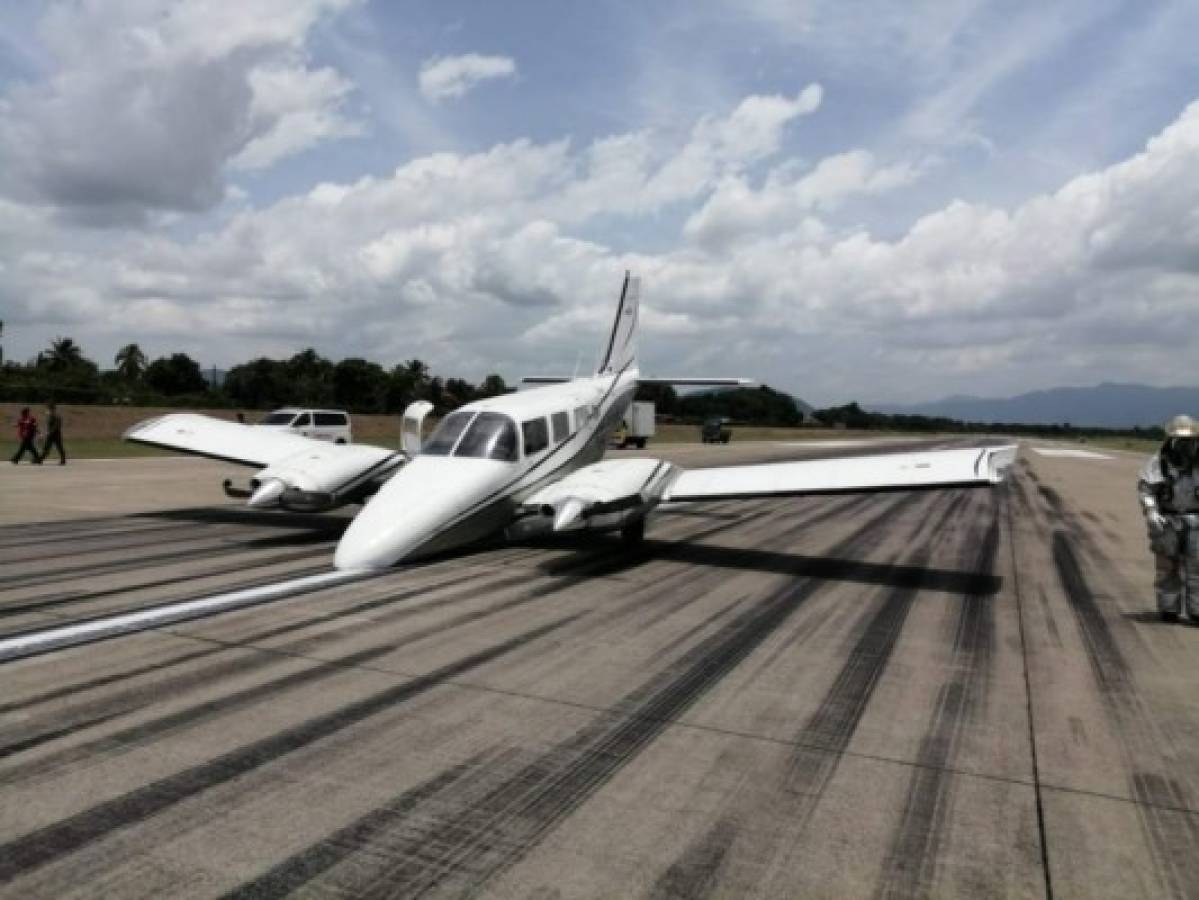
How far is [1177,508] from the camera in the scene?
10102 millimetres

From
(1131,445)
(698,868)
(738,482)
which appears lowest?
(1131,445)

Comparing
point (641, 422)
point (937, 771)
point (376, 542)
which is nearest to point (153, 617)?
point (376, 542)

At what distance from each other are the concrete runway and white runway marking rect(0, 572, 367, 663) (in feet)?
0.99

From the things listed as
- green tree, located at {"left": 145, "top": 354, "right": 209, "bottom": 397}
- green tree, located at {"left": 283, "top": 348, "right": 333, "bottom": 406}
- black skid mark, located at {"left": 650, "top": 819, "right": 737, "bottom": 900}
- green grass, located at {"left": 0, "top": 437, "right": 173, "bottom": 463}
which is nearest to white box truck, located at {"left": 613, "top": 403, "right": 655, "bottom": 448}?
black skid mark, located at {"left": 650, "top": 819, "right": 737, "bottom": 900}

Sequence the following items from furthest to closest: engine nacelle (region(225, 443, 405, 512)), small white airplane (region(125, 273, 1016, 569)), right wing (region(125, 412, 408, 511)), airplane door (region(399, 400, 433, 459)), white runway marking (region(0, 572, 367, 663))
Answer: airplane door (region(399, 400, 433, 459)) → right wing (region(125, 412, 408, 511)) → engine nacelle (region(225, 443, 405, 512)) → small white airplane (region(125, 273, 1016, 569)) → white runway marking (region(0, 572, 367, 663))

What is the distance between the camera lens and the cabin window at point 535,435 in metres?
14.9

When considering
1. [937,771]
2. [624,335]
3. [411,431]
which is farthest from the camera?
[624,335]

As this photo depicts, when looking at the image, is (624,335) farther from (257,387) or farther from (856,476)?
(257,387)

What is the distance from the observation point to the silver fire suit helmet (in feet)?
33.1

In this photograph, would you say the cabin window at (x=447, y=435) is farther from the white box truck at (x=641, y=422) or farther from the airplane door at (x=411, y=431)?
the white box truck at (x=641, y=422)

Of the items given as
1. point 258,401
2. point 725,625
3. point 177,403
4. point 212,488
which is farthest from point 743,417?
point 725,625

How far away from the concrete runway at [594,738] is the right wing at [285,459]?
2209 millimetres

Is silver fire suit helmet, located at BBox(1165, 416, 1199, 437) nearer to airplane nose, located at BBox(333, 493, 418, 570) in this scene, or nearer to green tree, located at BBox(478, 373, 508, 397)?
airplane nose, located at BBox(333, 493, 418, 570)

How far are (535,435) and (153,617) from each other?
7.44 meters
